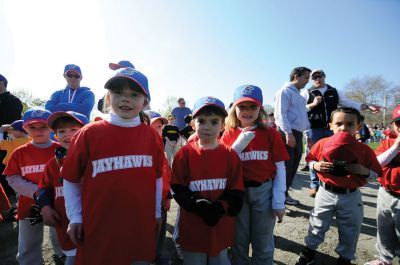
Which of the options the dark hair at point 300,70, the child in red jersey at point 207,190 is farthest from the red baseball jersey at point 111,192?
the dark hair at point 300,70

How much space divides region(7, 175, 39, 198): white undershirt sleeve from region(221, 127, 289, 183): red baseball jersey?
85.3 inches

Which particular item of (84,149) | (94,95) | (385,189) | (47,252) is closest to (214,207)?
(84,149)

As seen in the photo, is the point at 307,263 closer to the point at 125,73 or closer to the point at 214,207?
the point at 214,207

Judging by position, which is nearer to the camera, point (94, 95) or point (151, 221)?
point (151, 221)

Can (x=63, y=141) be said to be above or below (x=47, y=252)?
above

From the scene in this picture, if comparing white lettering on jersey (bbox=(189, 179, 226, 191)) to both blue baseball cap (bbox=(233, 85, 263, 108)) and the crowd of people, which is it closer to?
the crowd of people

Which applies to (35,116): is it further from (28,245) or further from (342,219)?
(342,219)

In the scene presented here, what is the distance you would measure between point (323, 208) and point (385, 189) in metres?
0.76

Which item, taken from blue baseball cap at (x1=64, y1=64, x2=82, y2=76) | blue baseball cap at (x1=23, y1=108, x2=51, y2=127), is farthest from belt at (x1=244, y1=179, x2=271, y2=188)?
Result: blue baseball cap at (x1=64, y1=64, x2=82, y2=76)

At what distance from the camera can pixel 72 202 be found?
5.17 feet

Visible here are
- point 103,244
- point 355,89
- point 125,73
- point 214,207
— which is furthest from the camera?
point 355,89

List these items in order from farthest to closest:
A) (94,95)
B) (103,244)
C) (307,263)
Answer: (94,95) → (307,263) → (103,244)

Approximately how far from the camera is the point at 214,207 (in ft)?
6.05

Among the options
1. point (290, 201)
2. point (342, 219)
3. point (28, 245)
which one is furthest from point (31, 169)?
point (290, 201)
